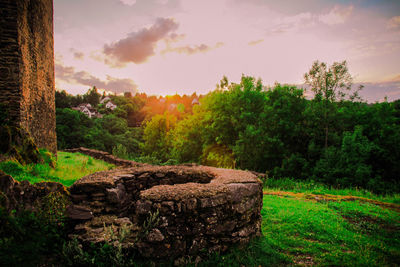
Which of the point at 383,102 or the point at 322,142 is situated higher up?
the point at 383,102

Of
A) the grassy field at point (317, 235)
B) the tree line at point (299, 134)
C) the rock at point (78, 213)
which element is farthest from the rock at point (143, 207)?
the tree line at point (299, 134)

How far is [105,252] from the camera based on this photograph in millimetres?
3145

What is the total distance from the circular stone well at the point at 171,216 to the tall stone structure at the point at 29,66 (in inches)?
166

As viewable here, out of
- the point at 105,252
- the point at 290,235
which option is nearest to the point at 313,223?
the point at 290,235

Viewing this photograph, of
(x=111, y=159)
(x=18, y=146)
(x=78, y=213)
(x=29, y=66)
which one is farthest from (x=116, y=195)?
(x=111, y=159)

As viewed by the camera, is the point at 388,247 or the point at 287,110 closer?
the point at 388,247

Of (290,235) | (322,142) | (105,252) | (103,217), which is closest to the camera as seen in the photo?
(105,252)

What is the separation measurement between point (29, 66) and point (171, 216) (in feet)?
25.1

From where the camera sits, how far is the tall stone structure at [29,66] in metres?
6.03

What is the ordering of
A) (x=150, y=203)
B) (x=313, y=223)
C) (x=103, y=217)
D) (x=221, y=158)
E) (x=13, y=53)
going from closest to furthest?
1. (x=150, y=203)
2. (x=103, y=217)
3. (x=313, y=223)
4. (x=13, y=53)
5. (x=221, y=158)

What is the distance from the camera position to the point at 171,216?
11.4 ft

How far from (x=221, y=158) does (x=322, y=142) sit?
375 inches

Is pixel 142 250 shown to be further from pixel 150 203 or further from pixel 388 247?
pixel 388 247

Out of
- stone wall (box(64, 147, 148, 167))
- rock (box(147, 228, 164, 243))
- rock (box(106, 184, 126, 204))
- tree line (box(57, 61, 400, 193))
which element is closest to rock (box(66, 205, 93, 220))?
rock (box(106, 184, 126, 204))
